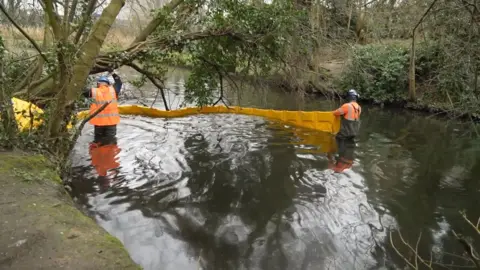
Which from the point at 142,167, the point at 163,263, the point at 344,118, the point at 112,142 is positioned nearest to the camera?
the point at 163,263

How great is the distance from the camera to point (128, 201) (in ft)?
19.0

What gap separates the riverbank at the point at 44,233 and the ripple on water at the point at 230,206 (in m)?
1.04

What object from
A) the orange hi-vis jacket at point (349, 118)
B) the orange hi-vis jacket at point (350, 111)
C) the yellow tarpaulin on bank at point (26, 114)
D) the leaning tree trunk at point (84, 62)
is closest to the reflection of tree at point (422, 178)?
the orange hi-vis jacket at point (349, 118)

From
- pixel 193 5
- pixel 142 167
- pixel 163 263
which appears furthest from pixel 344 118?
pixel 163 263

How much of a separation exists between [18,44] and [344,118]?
24.5 feet

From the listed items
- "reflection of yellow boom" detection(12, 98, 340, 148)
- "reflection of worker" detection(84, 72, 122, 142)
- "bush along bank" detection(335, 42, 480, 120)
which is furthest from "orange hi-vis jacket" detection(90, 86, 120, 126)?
"bush along bank" detection(335, 42, 480, 120)

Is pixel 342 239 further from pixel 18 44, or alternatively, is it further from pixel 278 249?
pixel 18 44

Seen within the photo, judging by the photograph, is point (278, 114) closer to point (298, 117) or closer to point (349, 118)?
point (298, 117)

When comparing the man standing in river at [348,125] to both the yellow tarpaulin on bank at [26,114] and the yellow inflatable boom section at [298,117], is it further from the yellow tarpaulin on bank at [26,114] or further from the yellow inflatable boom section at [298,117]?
the yellow tarpaulin on bank at [26,114]

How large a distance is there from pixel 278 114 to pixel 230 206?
685cm

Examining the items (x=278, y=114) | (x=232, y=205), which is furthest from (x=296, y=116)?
(x=232, y=205)

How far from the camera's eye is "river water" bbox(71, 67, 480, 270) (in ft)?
15.2

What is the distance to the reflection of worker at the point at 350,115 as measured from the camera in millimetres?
9508

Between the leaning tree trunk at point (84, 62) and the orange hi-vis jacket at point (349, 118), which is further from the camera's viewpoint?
the orange hi-vis jacket at point (349, 118)
